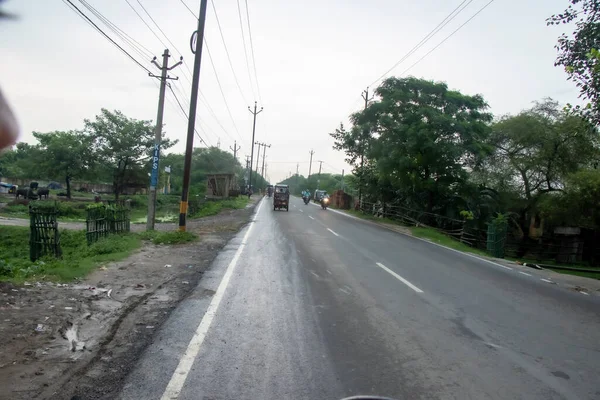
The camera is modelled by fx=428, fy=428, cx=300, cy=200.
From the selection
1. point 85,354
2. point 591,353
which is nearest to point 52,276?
point 85,354

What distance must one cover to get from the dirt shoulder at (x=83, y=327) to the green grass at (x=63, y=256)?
0.44 m

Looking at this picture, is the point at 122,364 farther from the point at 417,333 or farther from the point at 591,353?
the point at 591,353

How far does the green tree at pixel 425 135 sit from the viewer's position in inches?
930

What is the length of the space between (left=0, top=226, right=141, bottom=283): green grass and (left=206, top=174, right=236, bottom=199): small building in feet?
83.8

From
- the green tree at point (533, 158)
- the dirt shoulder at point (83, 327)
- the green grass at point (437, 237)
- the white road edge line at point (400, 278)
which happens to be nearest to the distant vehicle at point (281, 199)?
the green grass at point (437, 237)

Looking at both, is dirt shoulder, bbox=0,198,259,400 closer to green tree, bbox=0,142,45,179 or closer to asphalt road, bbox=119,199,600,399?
asphalt road, bbox=119,199,600,399

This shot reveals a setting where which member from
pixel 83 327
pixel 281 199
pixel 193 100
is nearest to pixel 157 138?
pixel 193 100

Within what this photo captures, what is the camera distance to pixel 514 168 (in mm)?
25328

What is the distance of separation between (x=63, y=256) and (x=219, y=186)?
34.8m

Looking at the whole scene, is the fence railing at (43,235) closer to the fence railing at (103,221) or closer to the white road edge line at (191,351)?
the fence railing at (103,221)

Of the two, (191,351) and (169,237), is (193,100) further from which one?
(191,351)

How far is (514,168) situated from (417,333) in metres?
23.0

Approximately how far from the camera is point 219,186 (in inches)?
1841

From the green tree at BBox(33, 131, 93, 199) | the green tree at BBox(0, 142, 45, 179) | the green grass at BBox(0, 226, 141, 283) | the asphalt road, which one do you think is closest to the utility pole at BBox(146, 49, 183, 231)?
the green grass at BBox(0, 226, 141, 283)
